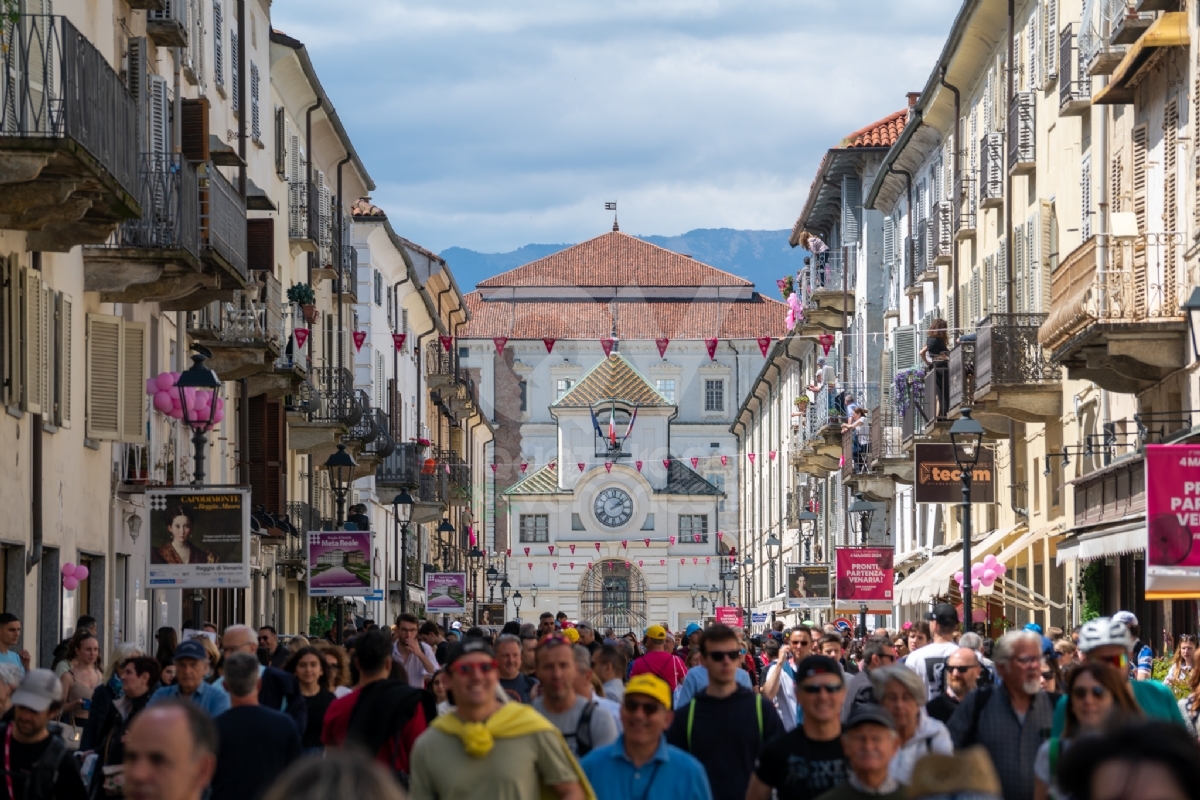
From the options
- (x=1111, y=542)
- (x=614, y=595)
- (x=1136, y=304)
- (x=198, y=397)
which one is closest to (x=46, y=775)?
(x=198, y=397)

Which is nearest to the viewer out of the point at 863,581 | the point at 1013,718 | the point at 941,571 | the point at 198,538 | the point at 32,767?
the point at 32,767

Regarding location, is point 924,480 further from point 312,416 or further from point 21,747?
point 21,747

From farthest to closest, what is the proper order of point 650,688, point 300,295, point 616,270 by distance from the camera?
1. point 616,270
2. point 300,295
3. point 650,688

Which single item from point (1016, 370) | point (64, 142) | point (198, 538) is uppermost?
point (64, 142)

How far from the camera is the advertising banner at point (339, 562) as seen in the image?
31.9m

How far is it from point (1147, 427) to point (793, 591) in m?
25.9

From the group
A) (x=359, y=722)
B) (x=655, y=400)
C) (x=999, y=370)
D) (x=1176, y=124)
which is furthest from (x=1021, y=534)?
(x=655, y=400)

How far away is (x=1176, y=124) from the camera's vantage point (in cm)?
2448

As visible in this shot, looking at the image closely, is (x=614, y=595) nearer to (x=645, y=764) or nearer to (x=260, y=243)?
(x=260, y=243)

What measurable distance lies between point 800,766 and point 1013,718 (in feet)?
5.08

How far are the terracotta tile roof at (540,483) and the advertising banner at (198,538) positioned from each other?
92.3 meters

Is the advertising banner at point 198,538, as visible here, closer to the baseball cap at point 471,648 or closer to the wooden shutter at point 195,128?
the wooden shutter at point 195,128

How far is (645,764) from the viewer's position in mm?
9352

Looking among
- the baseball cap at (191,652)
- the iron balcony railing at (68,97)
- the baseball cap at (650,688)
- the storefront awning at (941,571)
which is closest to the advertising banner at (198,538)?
the iron balcony railing at (68,97)
